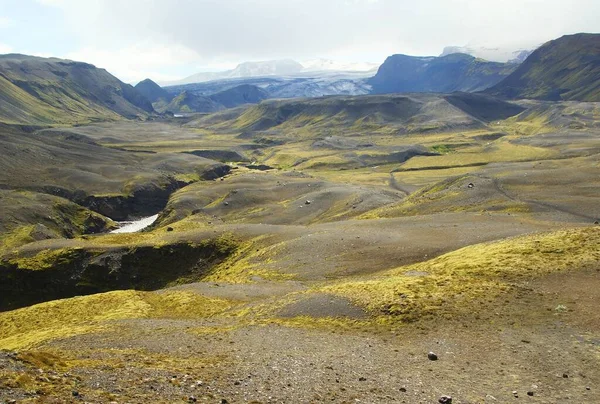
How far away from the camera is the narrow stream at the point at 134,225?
140 meters

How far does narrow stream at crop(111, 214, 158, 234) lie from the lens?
140m

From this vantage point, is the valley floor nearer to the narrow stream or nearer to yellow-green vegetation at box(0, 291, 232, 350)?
yellow-green vegetation at box(0, 291, 232, 350)

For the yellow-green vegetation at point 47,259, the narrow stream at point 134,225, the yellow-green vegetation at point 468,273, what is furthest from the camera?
the narrow stream at point 134,225

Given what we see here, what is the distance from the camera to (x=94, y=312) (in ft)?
158

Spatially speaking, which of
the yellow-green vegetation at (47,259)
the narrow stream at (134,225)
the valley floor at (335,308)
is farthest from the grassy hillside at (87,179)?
the yellow-green vegetation at (47,259)

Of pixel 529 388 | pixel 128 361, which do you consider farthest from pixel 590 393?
pixel 128 361

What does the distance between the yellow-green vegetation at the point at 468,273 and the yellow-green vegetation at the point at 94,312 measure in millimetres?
13625

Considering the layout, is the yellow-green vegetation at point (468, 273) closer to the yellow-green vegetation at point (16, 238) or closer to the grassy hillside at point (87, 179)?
the yellow-green vegetation at point (16, 238)

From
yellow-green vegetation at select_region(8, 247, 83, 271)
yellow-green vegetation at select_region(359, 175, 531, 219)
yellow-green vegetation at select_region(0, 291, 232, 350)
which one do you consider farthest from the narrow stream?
yellow-green vegetation at select_region(0, 291, 232, 350)

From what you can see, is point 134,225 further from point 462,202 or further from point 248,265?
point 462,202

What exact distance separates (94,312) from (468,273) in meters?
37.5

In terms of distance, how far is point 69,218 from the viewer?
5276 inches

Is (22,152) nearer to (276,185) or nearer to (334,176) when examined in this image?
(276,185)

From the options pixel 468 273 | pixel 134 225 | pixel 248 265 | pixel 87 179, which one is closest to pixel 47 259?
pixel 248 265
